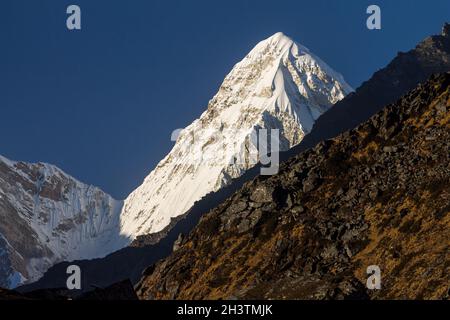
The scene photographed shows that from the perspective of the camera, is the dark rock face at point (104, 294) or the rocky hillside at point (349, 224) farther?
the rocky hillside at point (349, 224)

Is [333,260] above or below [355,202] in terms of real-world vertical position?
below

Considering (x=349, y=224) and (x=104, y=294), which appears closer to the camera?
(x=104, y=294)

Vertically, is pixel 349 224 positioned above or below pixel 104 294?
above

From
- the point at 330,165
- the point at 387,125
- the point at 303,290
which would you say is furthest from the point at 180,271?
the point at 303,290

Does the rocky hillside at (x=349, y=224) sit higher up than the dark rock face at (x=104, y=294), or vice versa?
the rocky hillside at (x=349, y=224)

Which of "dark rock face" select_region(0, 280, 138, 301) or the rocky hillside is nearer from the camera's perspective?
"dark rock face" select_region(0, 280, 138, 301)

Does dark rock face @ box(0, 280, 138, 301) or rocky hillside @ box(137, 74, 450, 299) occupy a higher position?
rocky hillside @ box(137, 74, 450, 299)
